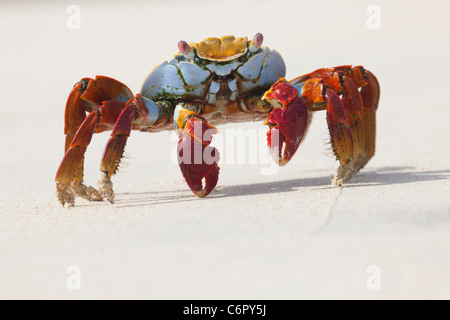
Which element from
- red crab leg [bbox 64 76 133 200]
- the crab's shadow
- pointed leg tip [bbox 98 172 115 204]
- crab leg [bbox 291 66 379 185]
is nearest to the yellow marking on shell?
crab leg [bbox 291 66 379 185]

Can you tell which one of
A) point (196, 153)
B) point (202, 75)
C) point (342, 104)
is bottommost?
point (196, 153)

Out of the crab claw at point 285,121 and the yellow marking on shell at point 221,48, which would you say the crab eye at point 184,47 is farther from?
the crab claw at point 285,121

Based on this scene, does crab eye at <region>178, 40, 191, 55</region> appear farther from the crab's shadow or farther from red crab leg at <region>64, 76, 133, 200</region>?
the crab's shadow

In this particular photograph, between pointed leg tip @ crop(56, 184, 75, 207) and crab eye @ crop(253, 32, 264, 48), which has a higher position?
crab eye @ crop(253, 32, 264, 48)

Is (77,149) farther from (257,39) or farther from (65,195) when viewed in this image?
(257,39)

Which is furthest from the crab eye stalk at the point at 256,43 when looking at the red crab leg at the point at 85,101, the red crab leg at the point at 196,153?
the red crab leg at the point at 85,101

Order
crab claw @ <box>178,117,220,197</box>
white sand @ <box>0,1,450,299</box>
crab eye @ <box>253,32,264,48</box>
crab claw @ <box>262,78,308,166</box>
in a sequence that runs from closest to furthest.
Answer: white sand @ <box>0,1,450,299</box> < crab claw @ <box>178,117,220,197</box> < crab claw @ <box>262,78,308,166</box> < crab eye @ <box>253,32,264,48</box>

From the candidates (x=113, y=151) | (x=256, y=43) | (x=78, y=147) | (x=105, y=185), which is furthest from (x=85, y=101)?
(x=256, y=43)
